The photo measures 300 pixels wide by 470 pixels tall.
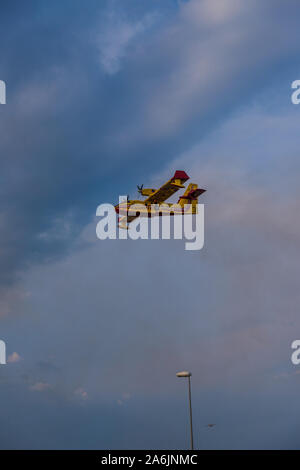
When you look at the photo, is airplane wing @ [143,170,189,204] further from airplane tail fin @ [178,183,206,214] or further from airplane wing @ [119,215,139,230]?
airplane tail fin @ [178,183,206,214]

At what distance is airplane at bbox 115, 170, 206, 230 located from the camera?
69438mm

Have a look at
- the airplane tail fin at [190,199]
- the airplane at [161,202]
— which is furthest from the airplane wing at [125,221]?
the airplane tail fin at [190,199]

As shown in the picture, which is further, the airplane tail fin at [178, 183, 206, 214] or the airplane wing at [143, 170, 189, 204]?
the airplane tail fin at [178, 183, 206, 214]

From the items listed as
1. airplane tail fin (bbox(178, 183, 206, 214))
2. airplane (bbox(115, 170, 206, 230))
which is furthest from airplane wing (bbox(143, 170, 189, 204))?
airplane tail fin (bbox(178, 183, 206, 214))

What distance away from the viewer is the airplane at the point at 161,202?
228 feet

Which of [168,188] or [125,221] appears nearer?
[168,188]

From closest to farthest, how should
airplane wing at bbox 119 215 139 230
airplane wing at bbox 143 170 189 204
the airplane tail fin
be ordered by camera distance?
1. airplane wing at bbox 143 170 189 204
2. airplane wing at bbox 119 215 139 230
3. the airplane tail fin

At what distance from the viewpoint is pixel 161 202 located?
7406 centimetres

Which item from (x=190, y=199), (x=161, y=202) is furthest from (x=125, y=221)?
(x=190, y=199)

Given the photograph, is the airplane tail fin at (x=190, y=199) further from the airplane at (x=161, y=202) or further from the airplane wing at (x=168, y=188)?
the airplane wing at (x=168, y=188)

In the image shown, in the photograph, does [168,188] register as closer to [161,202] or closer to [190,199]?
[161,202]

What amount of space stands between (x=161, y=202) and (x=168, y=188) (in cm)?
400
